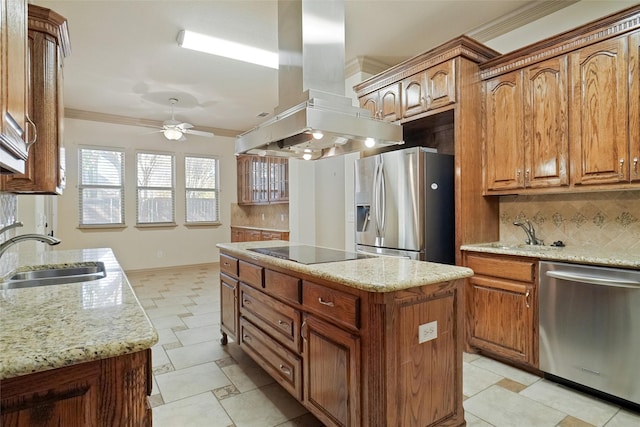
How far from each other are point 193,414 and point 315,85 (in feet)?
7.07

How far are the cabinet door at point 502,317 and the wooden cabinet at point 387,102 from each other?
175 centimetres

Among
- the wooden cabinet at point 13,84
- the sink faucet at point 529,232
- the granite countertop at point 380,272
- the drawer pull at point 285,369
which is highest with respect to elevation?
the wooden cabinet at point 13,84

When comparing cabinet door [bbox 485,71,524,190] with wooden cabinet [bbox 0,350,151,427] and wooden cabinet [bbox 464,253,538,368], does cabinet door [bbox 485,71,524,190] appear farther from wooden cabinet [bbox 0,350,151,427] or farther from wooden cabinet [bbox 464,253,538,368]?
wooden cabinet [bbox 0,350,151,427]

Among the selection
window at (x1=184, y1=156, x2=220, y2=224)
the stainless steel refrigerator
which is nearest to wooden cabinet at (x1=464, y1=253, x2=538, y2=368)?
the stainless steel refrigerator

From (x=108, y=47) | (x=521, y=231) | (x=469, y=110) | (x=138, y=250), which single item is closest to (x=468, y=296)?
(x=521, y=231)

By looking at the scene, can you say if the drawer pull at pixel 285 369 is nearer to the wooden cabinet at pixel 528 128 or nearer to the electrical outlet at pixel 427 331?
the electrical outlet at pixel 427 331

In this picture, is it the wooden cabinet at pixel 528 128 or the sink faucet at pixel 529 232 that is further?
the sink faucet at pixel 529 232

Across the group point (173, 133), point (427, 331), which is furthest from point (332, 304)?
point (173, 133)

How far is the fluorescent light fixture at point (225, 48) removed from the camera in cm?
362

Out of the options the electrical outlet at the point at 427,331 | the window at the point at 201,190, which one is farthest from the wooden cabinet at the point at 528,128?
the window at the point at 201,190

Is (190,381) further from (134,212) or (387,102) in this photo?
(134,212)

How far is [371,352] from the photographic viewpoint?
1.49m

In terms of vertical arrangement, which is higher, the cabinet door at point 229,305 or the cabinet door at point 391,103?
the cabinet door at point 391,103

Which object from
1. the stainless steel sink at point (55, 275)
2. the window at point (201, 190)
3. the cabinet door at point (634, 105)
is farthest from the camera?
the window at point (201, 190)
